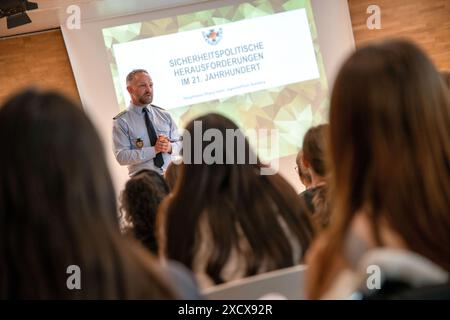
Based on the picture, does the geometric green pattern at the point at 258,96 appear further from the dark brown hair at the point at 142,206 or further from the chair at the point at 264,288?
the chair at the point at 264,288

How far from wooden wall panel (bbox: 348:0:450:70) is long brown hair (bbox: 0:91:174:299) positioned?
21.9ft

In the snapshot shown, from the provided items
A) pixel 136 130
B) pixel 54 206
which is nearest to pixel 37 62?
pixel 136 130

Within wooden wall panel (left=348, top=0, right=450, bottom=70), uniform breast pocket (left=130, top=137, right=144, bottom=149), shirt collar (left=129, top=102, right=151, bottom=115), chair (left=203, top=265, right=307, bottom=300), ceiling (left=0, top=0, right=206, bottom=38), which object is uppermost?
ceiling (left=0, top=0, right=206, bottom=38)

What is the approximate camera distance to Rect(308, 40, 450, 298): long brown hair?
3.88ft

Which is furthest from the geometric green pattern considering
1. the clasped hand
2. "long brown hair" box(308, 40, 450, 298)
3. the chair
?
"long brown hair" box(308, 40, 450, 298)

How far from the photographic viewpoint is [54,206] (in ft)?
3.50

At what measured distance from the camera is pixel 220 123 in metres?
1.97

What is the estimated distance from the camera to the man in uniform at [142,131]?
524cm

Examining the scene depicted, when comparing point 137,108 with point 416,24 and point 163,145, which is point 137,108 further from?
point 416,24

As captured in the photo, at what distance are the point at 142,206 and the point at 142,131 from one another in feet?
9.01

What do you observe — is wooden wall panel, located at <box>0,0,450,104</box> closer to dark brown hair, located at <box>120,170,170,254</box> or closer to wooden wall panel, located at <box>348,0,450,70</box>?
wooden wall panel, located at <box>348,0,450,70</box>
